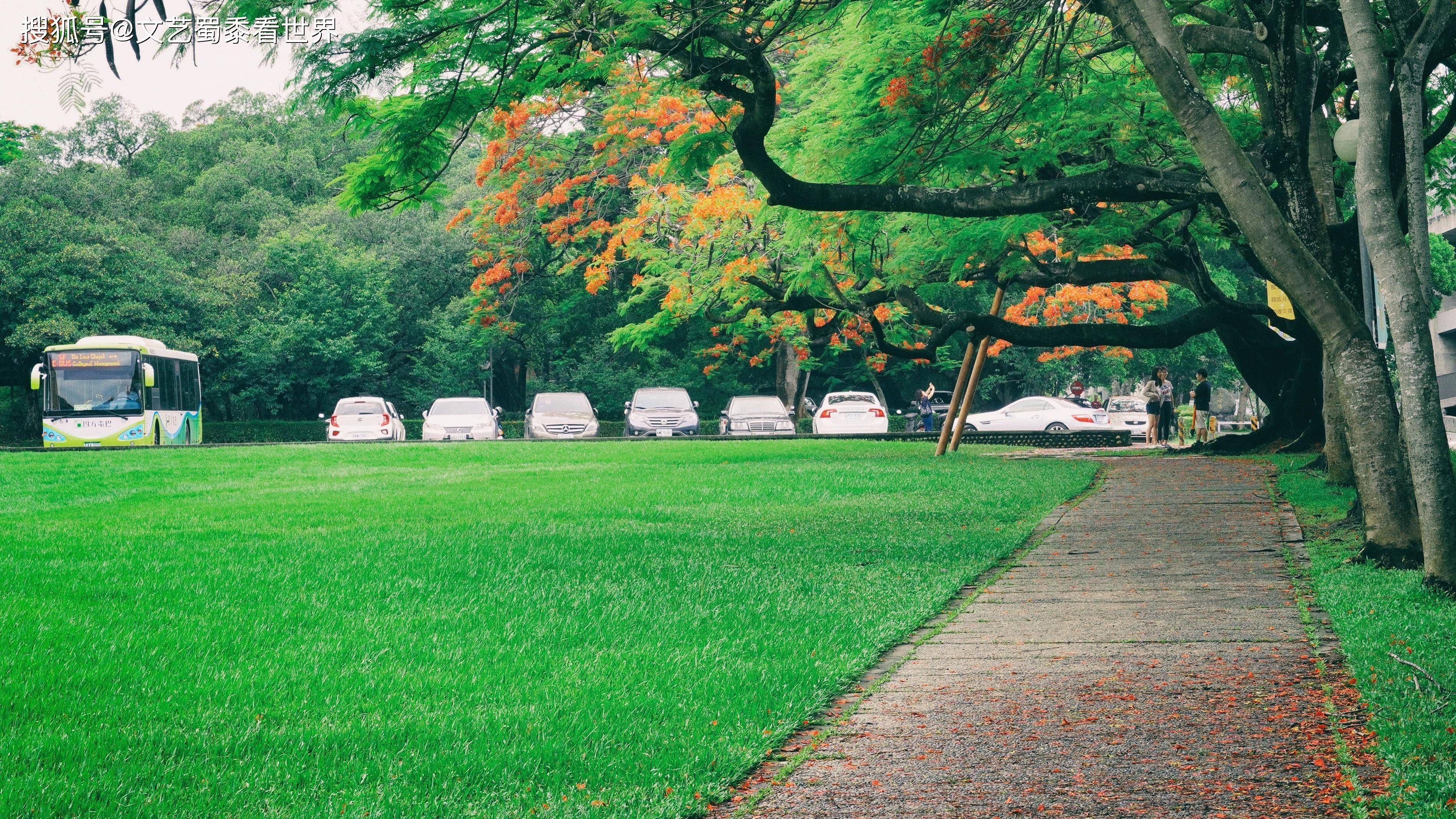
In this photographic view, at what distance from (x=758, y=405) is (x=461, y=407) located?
809cm

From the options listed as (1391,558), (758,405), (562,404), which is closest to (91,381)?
(562,404)

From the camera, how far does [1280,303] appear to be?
18.1 meters

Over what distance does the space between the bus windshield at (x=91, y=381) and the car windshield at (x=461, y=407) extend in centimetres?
736

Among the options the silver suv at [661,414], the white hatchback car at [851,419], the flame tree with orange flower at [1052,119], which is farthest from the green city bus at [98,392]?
the flame tree with orange flower at [1052,119]

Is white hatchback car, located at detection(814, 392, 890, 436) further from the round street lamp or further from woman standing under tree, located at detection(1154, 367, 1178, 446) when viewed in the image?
the round street lamp

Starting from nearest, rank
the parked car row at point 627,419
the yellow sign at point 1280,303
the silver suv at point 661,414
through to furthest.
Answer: the yellow sign at point 1280,303 → the silver suv at point 661,414 → the parked car row at point 627,419

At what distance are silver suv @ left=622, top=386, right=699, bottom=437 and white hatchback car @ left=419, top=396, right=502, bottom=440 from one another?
11.9ft

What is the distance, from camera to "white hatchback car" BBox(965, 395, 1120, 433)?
36406 millimetres

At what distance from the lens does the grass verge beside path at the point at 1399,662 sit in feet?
13.4

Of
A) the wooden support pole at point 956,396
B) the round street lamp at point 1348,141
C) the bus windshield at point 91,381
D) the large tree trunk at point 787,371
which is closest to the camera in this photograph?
the round street lamp at point 1348,141

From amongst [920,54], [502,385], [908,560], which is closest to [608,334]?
[502,385]

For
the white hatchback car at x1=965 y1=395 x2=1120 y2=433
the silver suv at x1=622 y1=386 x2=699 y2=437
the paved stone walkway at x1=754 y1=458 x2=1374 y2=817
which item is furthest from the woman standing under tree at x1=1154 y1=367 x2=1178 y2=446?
the paved stone walkway at x1=754 y1=458 x2=1374 y2=817

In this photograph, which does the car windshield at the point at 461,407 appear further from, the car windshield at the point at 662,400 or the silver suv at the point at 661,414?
the car windshield at the point at 662,400

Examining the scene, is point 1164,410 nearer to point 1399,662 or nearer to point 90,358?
point 1399,662
